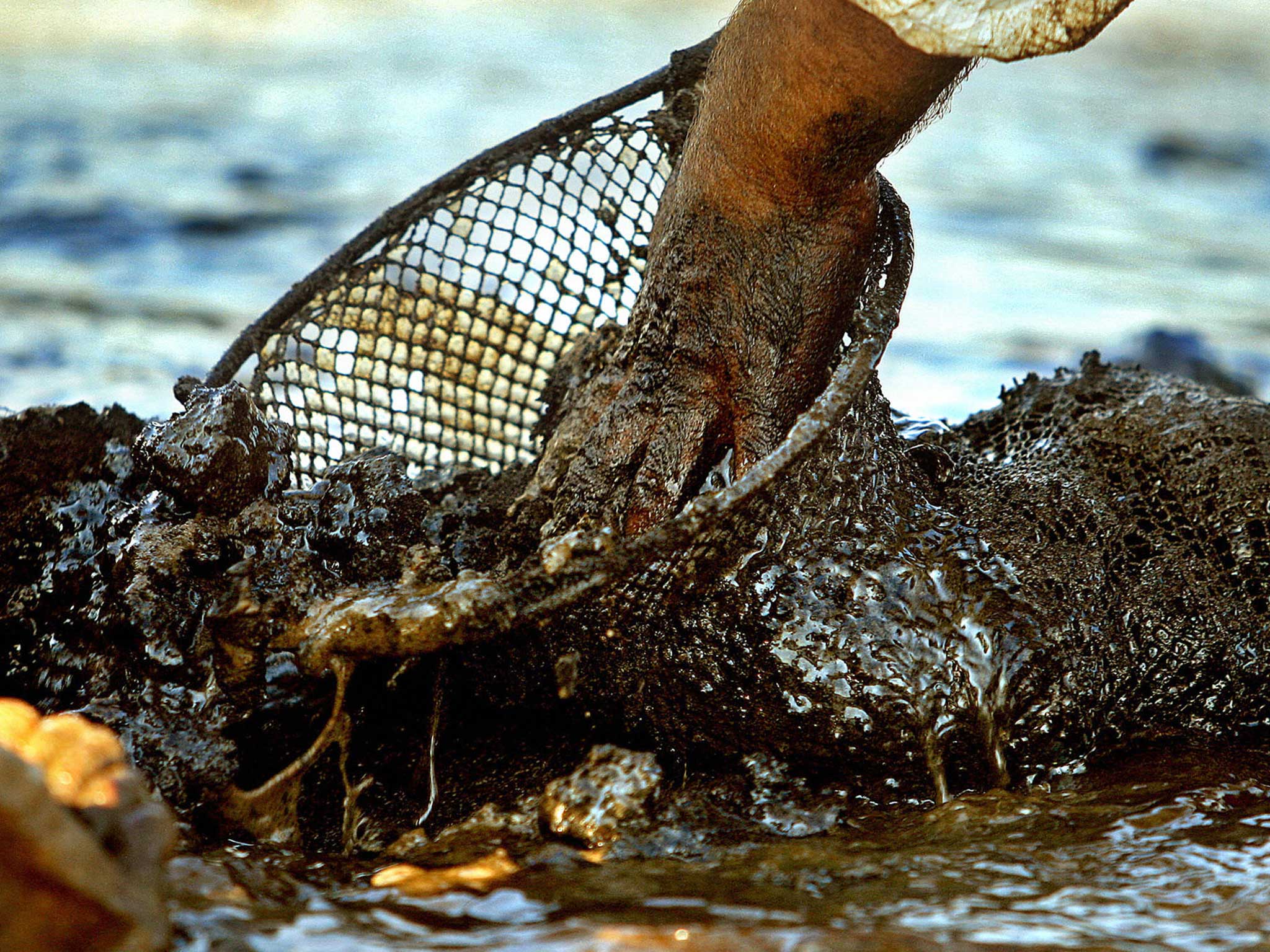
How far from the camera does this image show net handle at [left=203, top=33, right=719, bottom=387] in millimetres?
2820

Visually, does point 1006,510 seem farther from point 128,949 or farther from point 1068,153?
point 1068,153

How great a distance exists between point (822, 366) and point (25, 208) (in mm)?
8209

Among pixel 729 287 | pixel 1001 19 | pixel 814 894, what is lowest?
pixel 814 894

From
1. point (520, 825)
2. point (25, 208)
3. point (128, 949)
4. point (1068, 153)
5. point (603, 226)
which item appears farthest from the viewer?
point (1068, 153)

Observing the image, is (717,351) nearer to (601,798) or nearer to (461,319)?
(601,798)

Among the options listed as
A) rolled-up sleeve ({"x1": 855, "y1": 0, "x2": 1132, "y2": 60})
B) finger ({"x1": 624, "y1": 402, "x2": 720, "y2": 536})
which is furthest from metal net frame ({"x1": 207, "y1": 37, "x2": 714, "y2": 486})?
rolled-up sleeve ({"x1": 855, "y1": 0, "x2": 1132, "y2": 60})

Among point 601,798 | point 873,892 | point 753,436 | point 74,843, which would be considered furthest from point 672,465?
point 74,843

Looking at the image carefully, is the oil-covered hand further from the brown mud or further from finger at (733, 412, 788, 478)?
the brown mud

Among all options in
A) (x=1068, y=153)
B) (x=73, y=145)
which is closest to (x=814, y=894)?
(x=73, y=145)

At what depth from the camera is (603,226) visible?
10.2 ft

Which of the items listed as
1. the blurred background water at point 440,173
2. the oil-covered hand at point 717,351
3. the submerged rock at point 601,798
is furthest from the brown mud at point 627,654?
the blurred background water at point 440,173

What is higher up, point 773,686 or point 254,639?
point 254,639

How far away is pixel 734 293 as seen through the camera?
7.09 ft

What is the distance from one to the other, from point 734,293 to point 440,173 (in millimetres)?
9103
